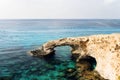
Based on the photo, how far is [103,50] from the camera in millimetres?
32438

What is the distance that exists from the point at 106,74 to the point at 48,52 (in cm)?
1706

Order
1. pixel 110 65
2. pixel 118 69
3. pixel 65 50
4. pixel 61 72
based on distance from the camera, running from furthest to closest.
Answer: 1. pixel 65 50
2. pixel 61 72
3. pixel 110 65
4. pixel 118 69

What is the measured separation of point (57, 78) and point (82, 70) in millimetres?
5878

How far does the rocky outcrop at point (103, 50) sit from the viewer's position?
28870 millimetres

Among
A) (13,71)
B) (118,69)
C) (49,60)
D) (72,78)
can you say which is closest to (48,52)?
(49,60)

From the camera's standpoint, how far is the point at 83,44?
3959cm

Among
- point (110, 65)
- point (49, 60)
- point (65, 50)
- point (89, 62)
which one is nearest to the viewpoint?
point (110, 65)

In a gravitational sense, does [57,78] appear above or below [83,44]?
below

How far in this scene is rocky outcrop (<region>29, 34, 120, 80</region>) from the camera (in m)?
28.9

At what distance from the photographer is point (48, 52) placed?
4369cm

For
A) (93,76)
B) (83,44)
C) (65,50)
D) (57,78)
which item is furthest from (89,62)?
(65,50)

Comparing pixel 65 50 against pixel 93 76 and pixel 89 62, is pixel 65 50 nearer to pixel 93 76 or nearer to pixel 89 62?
pixel 89 62

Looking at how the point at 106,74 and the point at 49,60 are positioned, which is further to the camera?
the point at 49,60

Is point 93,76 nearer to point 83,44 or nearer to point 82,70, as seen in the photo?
point 82,70
